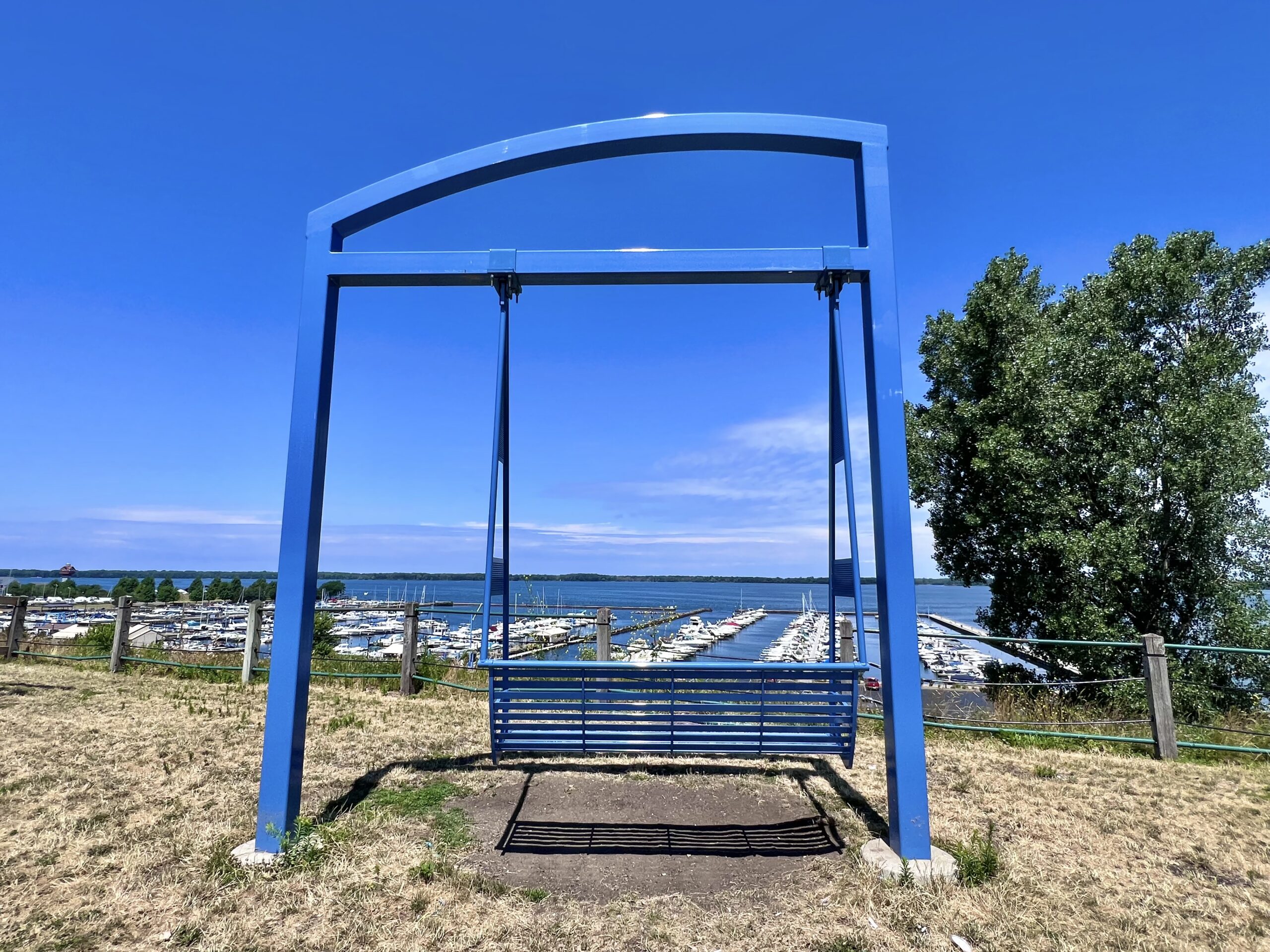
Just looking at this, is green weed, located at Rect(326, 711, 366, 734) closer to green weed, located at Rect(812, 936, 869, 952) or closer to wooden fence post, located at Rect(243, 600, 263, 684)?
wooden fence post, located at Rect(243, 600, 263, 684)

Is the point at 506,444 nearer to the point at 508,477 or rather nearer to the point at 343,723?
the point at 508,477

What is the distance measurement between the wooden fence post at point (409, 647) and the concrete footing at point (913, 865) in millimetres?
6072

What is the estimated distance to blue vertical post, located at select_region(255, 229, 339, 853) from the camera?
10.3ft

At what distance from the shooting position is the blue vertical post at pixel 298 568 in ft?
10.3

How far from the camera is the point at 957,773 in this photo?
15.5 ft

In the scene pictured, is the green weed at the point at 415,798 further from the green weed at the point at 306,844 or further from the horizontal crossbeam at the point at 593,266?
the horizontal crossbeam at the point at 593,266

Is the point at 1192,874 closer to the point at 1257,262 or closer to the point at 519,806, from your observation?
the point at 519,806

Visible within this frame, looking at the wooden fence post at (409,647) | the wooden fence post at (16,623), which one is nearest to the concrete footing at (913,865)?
the wooden fence post at (409,647)

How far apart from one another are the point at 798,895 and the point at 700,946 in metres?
0.63

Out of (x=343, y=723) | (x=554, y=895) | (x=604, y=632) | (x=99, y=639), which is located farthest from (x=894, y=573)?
(x=99, y=639)

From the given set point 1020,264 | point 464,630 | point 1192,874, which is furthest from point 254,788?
point 1020,264

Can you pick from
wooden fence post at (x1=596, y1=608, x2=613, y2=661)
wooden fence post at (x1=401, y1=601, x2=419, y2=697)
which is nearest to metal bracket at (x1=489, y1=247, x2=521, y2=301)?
wooden fence post at (x1=596, y1=608, x2=613, y2=661)

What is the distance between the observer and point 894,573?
313 centimetres

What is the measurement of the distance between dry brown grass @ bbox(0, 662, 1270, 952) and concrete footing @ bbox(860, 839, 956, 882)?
81 millimetres
